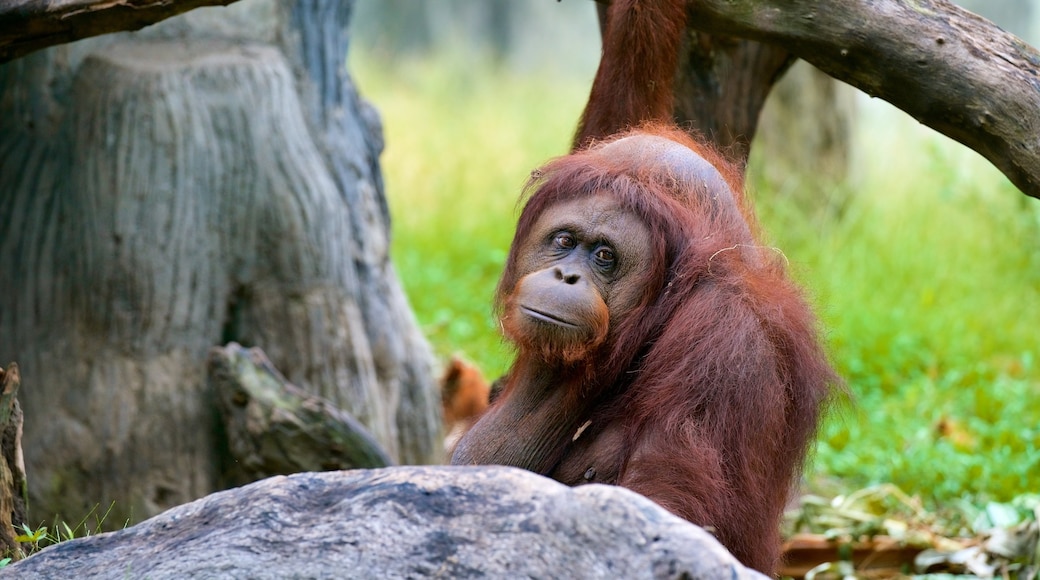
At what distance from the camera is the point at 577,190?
2693 millimetres

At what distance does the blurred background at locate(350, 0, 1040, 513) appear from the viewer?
5.38 meters

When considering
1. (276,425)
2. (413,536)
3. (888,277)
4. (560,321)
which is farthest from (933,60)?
(888,277)

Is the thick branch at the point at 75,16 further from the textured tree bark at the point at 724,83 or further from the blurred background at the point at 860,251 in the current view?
the textured tree bark at the point at 724,83

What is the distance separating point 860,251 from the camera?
318 inches

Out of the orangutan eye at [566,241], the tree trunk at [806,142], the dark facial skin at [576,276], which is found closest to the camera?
the dark facial skin at [576,276]

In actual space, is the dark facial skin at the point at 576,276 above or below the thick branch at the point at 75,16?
below

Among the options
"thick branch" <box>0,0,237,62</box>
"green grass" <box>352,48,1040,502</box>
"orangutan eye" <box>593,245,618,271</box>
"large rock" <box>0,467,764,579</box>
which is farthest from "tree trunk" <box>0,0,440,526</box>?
"large rock" <box>0,467,764,579</box>

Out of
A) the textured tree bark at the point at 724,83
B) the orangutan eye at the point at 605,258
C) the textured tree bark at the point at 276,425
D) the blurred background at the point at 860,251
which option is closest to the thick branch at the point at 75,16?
the orangutan eye at the point at 605,258

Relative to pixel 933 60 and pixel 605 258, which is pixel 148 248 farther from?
pixel 933 60

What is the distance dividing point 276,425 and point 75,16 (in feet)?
5.30

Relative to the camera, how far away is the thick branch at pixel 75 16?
284 centimetres

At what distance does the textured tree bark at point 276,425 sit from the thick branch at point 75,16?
1.42 m

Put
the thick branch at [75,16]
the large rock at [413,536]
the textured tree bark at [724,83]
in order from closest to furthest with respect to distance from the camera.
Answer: the large rock at [413,536] < the thick branch at [75,16] < the textured tree bark at [724,83]

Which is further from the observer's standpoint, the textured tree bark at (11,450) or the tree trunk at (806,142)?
the tree trunk at (806,142)
